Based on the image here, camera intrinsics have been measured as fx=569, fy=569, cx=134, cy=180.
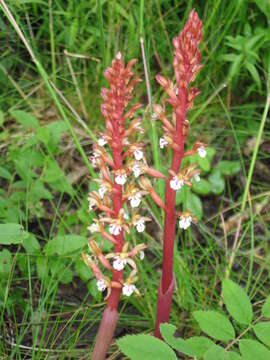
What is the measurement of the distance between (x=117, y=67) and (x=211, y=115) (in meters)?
1.64

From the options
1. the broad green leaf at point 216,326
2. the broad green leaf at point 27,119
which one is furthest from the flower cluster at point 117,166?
the broad green leaf at point 27,119

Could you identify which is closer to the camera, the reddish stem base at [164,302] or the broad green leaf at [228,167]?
the reddish stem base at [164,302]

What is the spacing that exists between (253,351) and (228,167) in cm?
140

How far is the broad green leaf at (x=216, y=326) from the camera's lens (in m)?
1.54

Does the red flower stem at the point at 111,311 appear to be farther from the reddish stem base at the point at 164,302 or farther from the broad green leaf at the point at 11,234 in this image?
the broad green leaf at the point at 11,234

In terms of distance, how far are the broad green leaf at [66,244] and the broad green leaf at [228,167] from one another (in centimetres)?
104

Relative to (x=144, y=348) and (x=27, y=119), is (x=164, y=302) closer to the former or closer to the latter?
(x=144, y=348)

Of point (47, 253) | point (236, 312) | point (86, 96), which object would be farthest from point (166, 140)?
point (86, 96)

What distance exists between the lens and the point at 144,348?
1.42 metres

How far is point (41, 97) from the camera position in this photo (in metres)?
2.97

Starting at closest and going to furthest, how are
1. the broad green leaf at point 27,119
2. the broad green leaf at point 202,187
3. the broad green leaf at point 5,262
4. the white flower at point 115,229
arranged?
the white flower at point 115,229 → the broad green leaf at point 5,262 → the broad green leaf at point 27,119 → the broad green leaf at point 202,187

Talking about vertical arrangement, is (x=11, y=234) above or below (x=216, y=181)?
above

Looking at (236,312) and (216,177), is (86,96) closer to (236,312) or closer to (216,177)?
(216,177)

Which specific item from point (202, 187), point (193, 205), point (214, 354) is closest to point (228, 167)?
point (202, 187)
